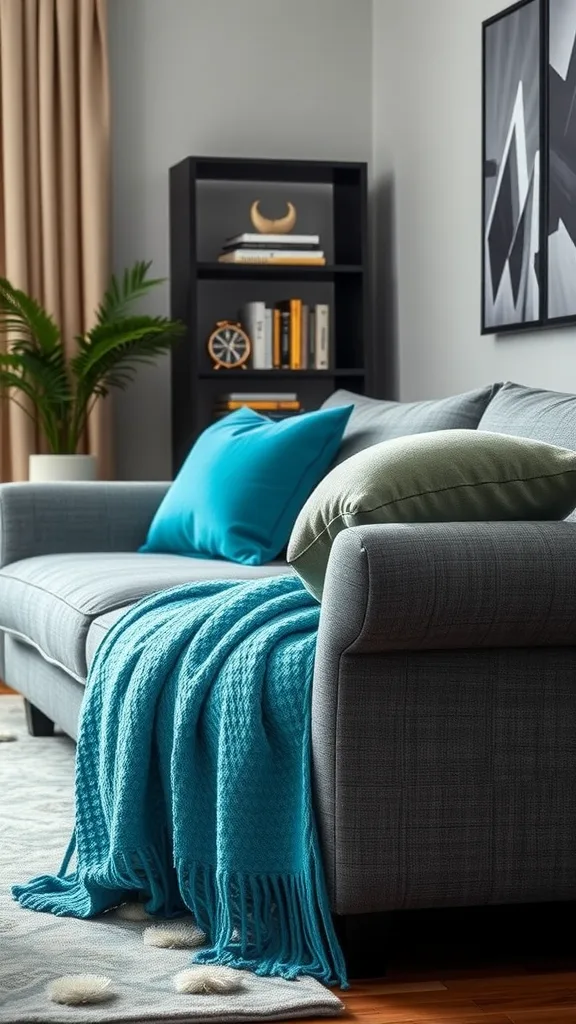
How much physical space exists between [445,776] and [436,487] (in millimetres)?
408

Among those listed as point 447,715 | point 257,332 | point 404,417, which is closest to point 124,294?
point 257,332

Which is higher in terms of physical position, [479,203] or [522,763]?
[479,203]

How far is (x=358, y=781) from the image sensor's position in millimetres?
1983

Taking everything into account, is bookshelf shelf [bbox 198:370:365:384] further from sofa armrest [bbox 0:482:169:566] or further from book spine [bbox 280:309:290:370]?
sofa armrest [bbox 0:482:169:566]

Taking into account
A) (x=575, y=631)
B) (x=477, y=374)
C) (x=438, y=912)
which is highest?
(x=477, y=374)

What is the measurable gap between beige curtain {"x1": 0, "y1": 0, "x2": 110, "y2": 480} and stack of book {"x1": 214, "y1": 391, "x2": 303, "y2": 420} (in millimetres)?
483

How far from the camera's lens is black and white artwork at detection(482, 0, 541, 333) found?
4055 mm

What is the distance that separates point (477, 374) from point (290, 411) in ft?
2.69

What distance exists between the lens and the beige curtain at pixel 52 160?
510 cm

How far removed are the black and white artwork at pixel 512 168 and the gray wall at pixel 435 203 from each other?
0.11 meters

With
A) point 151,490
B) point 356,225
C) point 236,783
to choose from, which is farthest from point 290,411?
point 236,783

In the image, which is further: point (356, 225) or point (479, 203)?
point (356, 225)

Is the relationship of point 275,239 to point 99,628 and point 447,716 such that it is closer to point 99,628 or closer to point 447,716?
point 99,628

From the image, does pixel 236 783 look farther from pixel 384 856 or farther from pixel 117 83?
pixel 117 83
